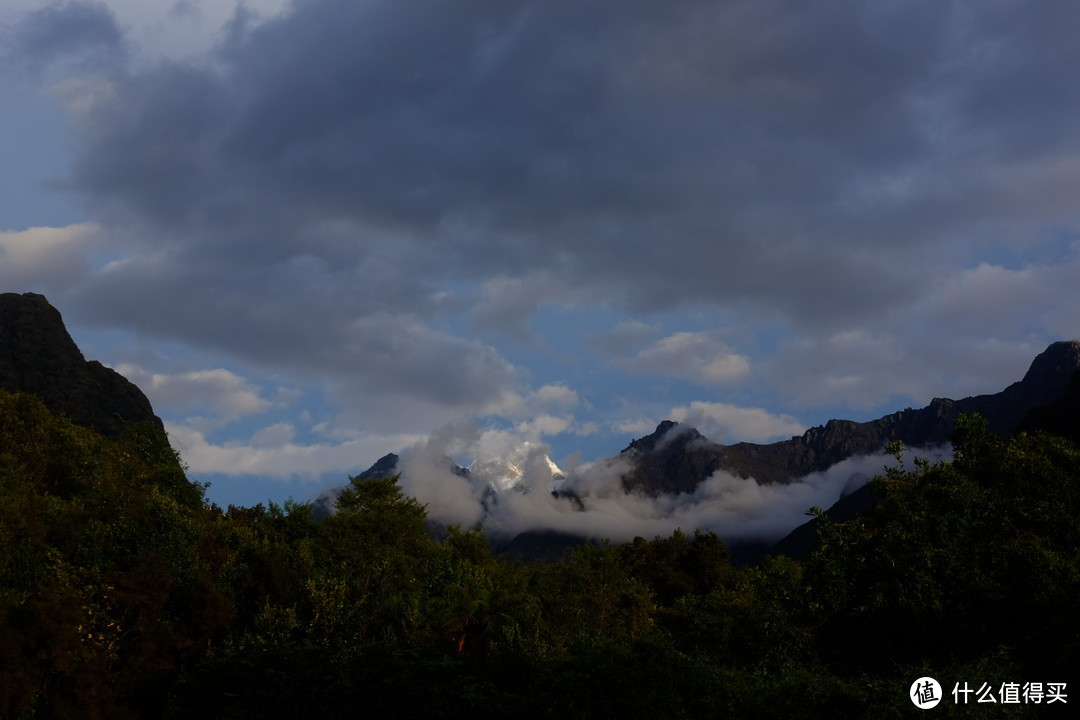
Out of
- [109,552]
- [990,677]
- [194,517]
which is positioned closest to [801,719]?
[990,677]

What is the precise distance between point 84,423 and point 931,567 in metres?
105

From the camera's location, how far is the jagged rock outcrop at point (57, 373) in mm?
109125

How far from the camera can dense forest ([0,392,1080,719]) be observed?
21.5 meters

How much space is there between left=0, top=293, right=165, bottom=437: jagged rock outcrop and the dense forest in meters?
62.4

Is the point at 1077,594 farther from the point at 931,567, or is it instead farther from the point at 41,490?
the point at 41,490

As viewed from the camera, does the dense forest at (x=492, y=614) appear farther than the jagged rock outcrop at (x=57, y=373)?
No

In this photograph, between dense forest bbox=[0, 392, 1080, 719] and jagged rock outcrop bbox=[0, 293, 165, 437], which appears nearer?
dense forest bbox=[0, 392, 1080, 719]

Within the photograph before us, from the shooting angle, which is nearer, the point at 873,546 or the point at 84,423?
the point at 873,546

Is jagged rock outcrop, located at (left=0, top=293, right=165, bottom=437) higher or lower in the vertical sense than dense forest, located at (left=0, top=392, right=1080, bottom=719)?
higher

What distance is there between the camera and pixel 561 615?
47.6 metres

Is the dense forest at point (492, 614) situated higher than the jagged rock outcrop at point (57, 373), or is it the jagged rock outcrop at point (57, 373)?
the jagged rock outcrop at point (57, 373)

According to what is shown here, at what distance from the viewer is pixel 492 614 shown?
133 ft

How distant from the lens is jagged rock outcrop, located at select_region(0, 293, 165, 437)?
109 metres

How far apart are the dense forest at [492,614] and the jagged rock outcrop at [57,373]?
62387mm
